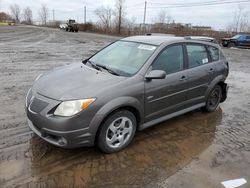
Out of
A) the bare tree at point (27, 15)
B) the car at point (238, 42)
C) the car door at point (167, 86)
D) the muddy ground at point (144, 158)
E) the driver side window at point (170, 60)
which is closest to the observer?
the muddy ground at point (144, 158)

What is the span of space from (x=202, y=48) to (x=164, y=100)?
1759 mm

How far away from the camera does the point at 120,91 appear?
142 inches

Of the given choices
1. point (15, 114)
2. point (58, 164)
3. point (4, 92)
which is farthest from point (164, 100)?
point (4, 92)

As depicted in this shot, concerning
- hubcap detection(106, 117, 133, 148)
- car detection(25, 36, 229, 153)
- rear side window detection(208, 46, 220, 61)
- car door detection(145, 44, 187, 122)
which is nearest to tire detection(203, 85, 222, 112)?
car detection(25, 36, 229, 153)

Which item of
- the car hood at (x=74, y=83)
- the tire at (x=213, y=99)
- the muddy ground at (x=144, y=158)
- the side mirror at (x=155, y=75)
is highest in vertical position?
the side mirror at (x=155, y=75)

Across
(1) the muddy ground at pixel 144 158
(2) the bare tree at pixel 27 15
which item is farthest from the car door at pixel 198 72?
(2) the bare tree at pixel 27 15

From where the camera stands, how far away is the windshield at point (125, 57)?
13.5 feet

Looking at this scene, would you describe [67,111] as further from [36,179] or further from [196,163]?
[196,163]

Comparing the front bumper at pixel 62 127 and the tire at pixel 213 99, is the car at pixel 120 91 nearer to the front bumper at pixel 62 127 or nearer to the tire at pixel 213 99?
the front bumper at pixel 62 127

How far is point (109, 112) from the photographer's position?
3.48 metres

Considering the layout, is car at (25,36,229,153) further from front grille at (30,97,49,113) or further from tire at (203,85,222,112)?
tire at (203,85,222,112)

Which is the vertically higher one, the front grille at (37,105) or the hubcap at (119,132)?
the front grille at (37,105)

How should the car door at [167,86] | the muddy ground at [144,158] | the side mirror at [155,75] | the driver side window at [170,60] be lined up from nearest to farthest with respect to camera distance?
1. the muddy ground at [144,158]
2. the side mirror at [155,75]
3. the car door at [167,86]
4. the driver side window at [170,60]

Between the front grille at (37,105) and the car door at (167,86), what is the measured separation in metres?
1.55
